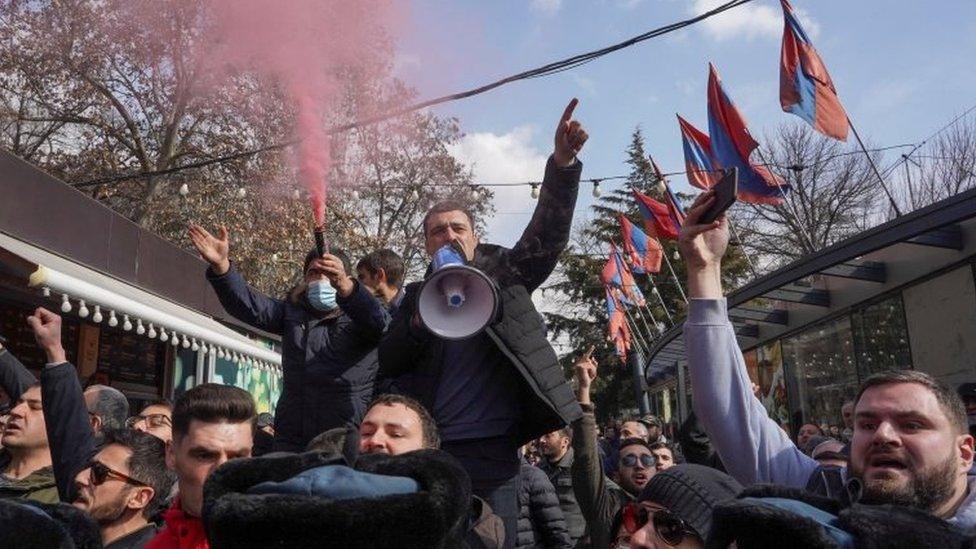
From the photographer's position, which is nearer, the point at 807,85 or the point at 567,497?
the point at 567,497

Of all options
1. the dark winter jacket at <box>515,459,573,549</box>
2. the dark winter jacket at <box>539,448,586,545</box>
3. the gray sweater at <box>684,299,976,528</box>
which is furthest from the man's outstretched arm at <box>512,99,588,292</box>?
the dark winter jacket at <box>539,448,586,545</box>

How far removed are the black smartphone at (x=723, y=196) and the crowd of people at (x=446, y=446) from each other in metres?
0.03

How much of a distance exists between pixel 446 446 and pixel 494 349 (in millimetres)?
424

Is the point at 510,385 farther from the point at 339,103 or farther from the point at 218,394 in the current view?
the point at 339,103

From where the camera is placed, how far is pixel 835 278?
1239cm

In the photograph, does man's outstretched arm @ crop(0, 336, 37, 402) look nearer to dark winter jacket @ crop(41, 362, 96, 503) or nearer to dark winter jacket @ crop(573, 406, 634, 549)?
dark winter jacket @ crop(41, 362, 96, 503)

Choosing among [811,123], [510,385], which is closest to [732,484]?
[510,385]

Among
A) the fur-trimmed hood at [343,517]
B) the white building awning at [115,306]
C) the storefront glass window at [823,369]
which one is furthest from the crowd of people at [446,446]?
the storefront glass window at [823,369]

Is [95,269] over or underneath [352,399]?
over

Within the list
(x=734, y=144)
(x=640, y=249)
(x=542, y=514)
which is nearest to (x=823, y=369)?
(x=734, y=144)

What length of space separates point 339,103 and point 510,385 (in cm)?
510

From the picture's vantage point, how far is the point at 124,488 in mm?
3330

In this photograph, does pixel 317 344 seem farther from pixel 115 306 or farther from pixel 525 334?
pixel 115 306

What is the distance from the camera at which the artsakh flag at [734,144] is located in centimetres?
1248
